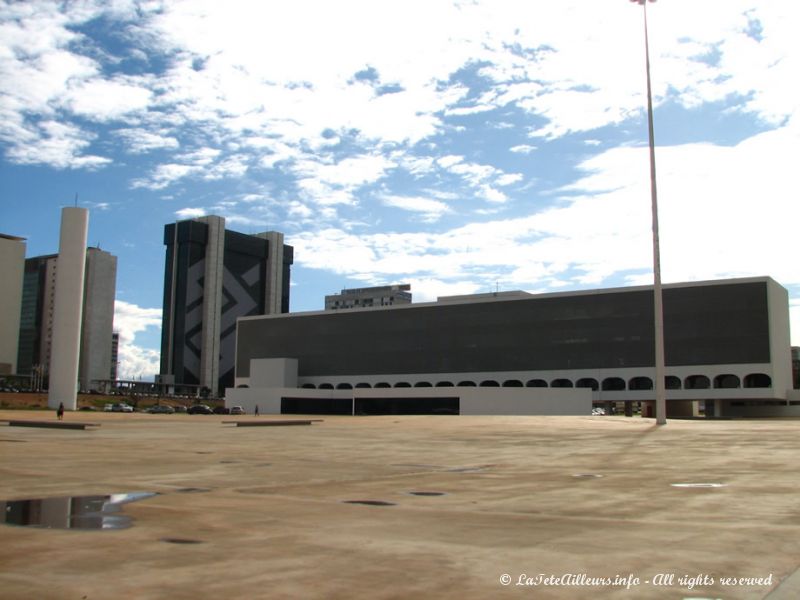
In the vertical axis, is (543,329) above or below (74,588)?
above

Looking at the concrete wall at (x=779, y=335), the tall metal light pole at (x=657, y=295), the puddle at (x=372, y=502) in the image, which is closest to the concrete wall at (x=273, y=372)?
the concrete wall at (x=779, y=335)

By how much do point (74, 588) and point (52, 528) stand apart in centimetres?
323

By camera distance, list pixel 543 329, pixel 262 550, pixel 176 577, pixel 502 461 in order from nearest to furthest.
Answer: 1. pixel 176 577
2. pixel 262 550
3. pixel 502 461
4. pixel 543 329

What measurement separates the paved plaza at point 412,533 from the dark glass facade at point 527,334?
307ft

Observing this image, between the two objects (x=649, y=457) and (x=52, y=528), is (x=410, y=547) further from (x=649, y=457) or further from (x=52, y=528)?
(x=649, y=457)

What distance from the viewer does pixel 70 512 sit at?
10445 mm

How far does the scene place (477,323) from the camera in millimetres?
122938

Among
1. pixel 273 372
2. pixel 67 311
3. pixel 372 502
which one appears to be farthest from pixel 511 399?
pixel 372 502

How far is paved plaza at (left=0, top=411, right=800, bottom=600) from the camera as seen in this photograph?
21.7 feet

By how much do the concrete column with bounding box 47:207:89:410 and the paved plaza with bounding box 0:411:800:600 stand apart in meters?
76.5

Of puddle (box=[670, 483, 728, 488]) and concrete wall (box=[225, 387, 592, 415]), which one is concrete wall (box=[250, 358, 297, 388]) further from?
puddle (box=[670, 483, 728, 488])

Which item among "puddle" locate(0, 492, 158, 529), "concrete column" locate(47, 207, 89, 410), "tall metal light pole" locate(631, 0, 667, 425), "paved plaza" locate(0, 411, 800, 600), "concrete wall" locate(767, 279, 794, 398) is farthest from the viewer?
"concrete wall" locate(767, 279, 794, 398)

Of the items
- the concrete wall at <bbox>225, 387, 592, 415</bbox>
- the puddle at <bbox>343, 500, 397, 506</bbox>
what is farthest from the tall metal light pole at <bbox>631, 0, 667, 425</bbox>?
the concrete wall at <bbox>225, 387, 592, 415</bbox>

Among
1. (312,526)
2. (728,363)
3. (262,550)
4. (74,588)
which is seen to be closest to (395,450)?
(312,526)
